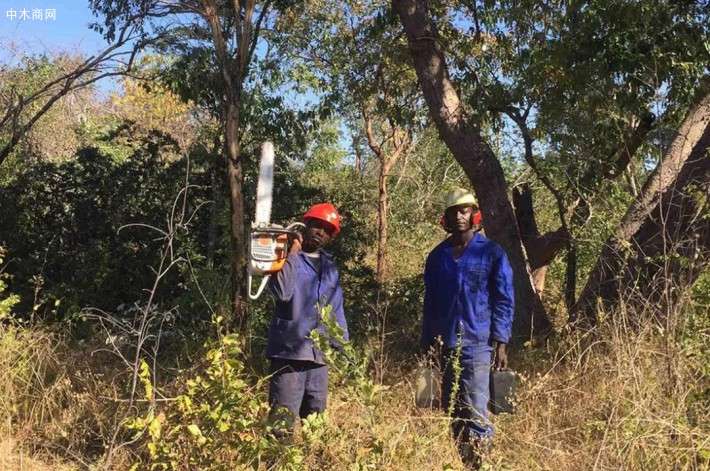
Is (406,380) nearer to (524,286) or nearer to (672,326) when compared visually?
(524,286)

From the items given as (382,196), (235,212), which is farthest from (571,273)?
(382,196)

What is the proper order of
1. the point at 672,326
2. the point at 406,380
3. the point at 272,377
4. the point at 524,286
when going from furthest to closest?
the point at 524,286 → the point at 406,380 → the point at 672,326 → the point at 272,377

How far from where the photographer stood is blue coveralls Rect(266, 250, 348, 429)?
2.79 m

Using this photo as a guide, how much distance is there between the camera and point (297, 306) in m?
2.84

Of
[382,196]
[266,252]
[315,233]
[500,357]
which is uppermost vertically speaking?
[382,196]

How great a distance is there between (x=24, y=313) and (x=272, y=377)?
4.24m

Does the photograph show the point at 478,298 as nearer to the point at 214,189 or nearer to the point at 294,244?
the point at 294,244

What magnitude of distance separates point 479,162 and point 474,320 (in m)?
2.07

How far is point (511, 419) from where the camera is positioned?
3324 millimetres

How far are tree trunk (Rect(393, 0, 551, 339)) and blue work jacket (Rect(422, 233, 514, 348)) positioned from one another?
5.87 feet

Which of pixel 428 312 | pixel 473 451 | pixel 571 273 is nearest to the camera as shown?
pixel 473 451

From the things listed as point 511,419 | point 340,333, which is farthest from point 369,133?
point 340,333

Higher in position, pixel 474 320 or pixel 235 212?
pixel 235 212

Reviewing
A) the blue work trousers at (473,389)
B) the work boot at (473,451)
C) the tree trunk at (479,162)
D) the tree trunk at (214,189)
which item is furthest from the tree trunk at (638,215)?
the tree trunk at (214,189)
